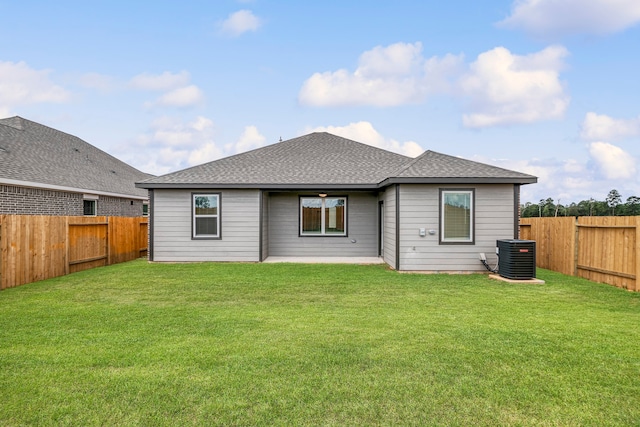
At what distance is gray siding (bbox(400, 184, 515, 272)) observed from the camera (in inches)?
400

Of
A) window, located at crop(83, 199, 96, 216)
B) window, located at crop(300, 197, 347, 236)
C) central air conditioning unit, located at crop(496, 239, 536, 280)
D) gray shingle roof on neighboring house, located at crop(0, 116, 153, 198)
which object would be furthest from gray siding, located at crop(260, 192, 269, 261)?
window, located at crop(83, 199, 96, 216)

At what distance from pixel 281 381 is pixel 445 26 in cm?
1493

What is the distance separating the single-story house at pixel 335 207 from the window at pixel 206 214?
0.11ft

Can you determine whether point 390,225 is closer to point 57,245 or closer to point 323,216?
point 323,216

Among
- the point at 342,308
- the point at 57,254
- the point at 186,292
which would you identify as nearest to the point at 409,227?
the point at 342,308

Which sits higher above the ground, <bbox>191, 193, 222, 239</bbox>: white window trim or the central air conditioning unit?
<bbox>191, 193, 222, 239</bbox>: white window trim

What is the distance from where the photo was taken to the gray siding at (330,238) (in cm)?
1357

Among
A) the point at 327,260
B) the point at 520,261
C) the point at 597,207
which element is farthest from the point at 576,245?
the point at 597,207

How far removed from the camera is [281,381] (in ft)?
11.0

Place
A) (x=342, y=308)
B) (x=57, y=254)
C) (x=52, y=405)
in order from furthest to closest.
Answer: (x=57, y=254) < (x=342, y=308) < (x=52, y=405)

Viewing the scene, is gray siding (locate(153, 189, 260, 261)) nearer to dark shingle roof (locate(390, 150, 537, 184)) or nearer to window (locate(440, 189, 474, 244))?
dark shingle roof (locate(390, 150, 537, 184))

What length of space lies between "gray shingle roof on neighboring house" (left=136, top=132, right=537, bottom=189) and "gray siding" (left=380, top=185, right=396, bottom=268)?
0.41m

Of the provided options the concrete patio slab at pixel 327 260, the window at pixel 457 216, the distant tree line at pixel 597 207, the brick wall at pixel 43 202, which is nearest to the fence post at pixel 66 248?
the brick wall at pixel 43 202

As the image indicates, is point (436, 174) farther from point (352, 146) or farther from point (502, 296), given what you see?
point (352, 146)
